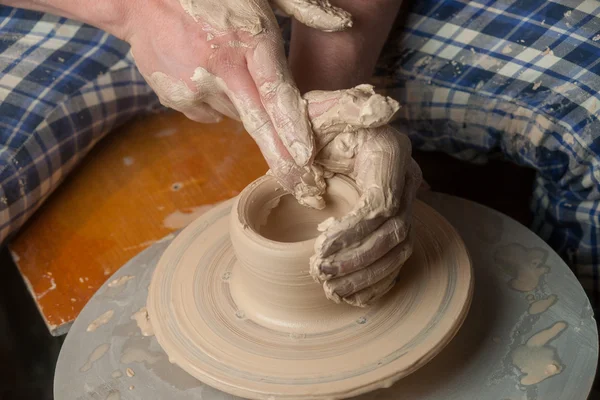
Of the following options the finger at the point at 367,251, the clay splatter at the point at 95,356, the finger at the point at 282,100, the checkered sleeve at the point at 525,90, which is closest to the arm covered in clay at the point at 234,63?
the finger at the point at 282,100

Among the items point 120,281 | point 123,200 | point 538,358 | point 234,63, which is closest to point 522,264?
point 538,358

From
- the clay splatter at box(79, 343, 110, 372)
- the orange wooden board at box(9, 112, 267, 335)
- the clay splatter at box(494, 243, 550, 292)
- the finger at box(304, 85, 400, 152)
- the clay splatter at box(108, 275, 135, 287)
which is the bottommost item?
the orange wooden board at box(9, 112, 267, 335)

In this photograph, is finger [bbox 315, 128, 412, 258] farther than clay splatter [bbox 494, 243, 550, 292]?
No

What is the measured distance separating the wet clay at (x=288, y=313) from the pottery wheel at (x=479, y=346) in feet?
0.24

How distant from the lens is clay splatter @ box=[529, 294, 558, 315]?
1367 mm

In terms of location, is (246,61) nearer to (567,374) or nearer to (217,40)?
(217,40)

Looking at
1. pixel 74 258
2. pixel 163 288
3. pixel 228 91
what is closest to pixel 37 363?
pixel 74 258

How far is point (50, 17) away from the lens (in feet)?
7.32

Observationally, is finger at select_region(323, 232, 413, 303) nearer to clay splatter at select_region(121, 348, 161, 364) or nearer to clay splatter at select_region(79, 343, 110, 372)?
clay splatter at select_region(121, 348, 161, 364)

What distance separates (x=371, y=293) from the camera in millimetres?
1232

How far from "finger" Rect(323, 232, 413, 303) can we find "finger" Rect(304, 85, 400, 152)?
0.79 feet

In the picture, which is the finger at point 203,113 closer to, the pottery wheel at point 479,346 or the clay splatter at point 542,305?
the pottery wheel at point 479,346

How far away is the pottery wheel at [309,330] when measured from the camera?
117 cm

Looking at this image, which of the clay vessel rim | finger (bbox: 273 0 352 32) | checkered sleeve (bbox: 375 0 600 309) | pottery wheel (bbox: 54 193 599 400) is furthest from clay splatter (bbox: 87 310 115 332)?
checkered sleeve (bbox: 375 0 600 309)
